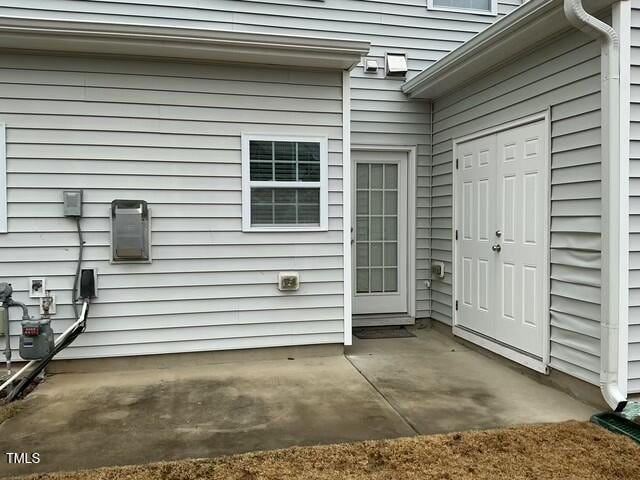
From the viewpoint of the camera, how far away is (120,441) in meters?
2.97

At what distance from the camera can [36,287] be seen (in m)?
4.16

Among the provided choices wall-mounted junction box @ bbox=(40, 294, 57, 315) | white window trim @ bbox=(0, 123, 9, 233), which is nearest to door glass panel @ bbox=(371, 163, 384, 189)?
wall-mounted junction box @ bbox=(40, 294, 57, 315)

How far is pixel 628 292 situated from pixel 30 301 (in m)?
4.45

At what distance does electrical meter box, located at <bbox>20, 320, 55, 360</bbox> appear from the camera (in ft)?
12.4

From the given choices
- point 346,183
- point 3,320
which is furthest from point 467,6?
point 3,320

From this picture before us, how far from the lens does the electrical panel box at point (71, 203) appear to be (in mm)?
4137

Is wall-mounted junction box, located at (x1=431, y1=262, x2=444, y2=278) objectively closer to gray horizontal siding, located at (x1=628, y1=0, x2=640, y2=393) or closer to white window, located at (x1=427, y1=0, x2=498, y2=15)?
gray horizontal siding, located at (x1=628, y1=0, x2=640, y2=393)

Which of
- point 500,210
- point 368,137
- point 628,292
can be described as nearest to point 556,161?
point 500,210

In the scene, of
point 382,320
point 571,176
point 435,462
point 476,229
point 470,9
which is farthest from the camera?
point 470,9

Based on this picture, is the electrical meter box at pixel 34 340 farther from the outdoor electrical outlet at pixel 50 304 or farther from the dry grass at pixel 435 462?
the dry grass at pixel 435 462

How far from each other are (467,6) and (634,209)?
403 cm

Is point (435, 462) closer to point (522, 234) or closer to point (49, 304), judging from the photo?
point (522, 234)

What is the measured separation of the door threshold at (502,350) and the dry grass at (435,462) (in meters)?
1.00

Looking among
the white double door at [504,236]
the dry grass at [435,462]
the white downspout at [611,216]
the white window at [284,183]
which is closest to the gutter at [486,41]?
the white downspout at [611,216]
